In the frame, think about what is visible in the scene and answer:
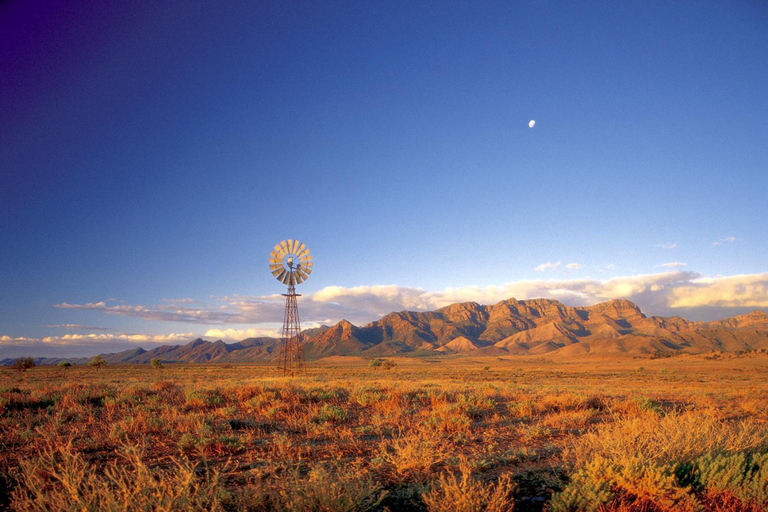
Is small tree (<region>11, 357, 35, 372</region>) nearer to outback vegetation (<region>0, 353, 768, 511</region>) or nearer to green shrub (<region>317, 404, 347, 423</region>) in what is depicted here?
outback vegetation (<region>0, 353, 768, 511</region>)

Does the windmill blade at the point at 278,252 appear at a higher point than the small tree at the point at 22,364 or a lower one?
higher

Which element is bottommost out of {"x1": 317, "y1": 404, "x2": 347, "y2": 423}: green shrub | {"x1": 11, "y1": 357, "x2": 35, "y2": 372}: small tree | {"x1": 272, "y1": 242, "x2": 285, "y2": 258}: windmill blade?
{"x1": 11, "y1": 357, "x2": 35, "y2": 372}: small tree

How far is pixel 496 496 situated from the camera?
425cm

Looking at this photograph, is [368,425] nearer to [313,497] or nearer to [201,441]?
[201,441]

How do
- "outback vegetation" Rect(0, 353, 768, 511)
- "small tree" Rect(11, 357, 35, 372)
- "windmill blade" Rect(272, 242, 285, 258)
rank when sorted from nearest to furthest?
1. "outback vegetation" Rect(0, 353, 768, 511)
2. "windmill blade" Rect(272, 242, 285, 258)
3. "small tree" Rect(11, 357, 35, 372)

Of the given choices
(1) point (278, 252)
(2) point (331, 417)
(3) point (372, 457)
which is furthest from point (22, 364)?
(3) point (372, 457)

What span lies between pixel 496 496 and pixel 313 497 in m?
2.06

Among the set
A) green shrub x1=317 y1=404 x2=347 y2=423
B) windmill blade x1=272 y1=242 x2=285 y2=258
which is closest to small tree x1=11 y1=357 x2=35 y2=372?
windmill blade x1=272 y1=242 x2=285 y2=258

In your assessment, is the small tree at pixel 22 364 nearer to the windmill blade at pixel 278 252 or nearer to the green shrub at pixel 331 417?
the windmill blade at pixel 278 252

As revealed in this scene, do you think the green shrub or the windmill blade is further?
the windmill blade

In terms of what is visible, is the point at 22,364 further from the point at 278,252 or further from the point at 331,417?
the point at 331,417

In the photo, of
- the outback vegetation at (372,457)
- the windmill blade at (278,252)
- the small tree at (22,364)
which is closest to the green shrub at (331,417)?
the outback vegetation at (372,457)

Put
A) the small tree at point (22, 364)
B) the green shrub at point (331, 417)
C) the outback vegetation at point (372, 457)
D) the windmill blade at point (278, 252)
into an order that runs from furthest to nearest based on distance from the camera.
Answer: the small tree at point (22, 364)
the windmill blade at point (278, 252)
the green shrub at point (331, 417)
the outback vegetation at point (372, 457)

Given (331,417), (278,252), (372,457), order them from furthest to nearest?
(278,252)
(331,417)
(372,457)
